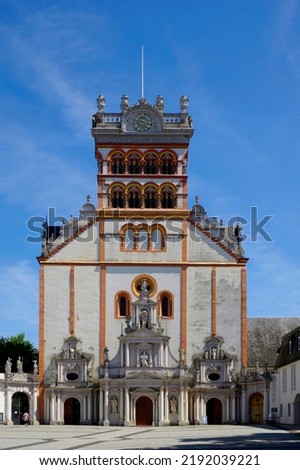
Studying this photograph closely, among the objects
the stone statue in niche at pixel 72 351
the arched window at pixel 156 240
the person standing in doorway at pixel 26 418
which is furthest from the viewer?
the arched window at pixel 156 240

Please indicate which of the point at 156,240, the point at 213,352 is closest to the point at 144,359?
the point at 213,352

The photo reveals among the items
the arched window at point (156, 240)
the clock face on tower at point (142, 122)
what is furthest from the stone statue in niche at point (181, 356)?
the clock face on tower at point (142, 122)

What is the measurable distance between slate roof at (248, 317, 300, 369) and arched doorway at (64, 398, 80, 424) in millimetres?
19135

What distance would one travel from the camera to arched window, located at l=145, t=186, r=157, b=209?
84438 mm

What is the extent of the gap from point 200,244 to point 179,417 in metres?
16.5

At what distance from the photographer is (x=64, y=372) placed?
262 ft

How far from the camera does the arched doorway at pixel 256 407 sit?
260ft

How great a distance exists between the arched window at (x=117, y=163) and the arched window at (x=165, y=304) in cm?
1279

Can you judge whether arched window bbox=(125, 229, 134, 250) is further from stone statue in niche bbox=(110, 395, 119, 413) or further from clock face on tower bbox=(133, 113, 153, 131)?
stone statue in niche bbox=(110, 395, 119, 413)

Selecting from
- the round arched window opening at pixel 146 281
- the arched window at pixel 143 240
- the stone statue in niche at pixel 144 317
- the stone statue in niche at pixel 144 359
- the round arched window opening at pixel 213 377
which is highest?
the arched window at pixel 143 240

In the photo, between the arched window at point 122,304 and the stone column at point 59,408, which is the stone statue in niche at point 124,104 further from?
the stone column at point 59,408

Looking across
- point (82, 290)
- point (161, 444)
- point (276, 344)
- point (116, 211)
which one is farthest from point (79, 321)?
point (161, 444)

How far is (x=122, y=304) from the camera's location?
270ft

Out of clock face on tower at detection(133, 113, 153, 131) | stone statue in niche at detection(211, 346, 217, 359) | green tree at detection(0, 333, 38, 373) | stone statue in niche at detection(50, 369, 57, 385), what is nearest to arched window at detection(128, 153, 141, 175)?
clock face on tower at detection(133, 113, 153, 131)
